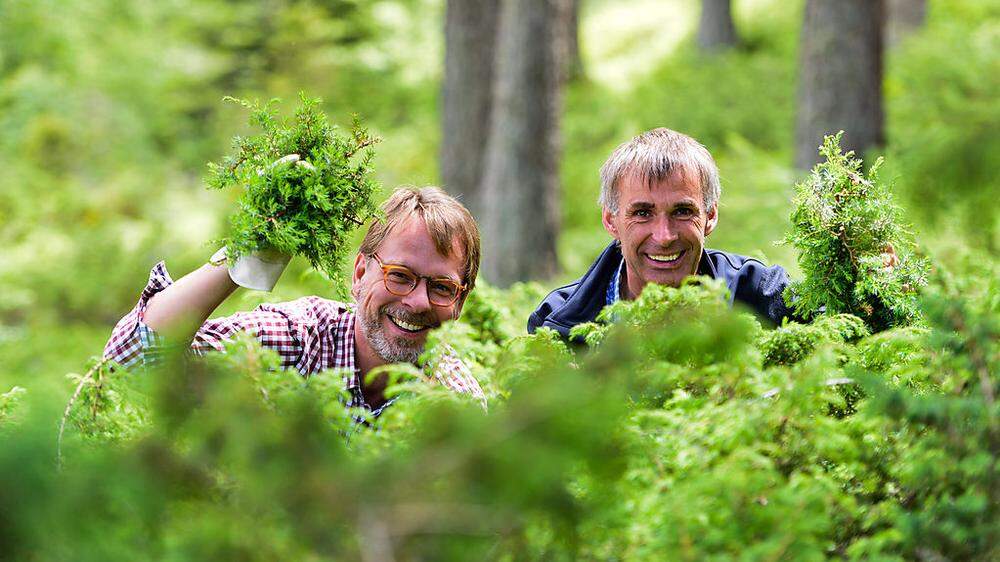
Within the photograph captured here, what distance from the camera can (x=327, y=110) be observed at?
59.4 feet

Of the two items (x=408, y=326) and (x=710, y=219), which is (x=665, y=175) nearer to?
(x=710, y=219)

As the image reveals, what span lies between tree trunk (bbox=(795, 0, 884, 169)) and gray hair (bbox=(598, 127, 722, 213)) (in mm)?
5389

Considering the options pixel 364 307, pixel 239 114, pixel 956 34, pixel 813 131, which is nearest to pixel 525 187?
pixel 813 131

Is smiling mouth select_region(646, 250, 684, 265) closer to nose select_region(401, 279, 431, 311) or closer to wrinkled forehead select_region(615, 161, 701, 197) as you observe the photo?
wrinkled forehead select_region(615, 161, 701, 197)

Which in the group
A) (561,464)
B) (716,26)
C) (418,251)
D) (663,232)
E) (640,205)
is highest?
(716,26)

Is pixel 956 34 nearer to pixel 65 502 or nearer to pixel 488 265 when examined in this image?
pixel 488 265

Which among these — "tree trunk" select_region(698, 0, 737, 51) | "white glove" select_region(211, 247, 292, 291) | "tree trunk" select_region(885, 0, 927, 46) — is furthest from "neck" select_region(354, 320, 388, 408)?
"tree trunk" select_region(698, 0, 737, 51)

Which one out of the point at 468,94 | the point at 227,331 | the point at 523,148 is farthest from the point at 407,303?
the point at 468,94

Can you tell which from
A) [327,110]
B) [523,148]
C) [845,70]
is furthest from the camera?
[327,110]

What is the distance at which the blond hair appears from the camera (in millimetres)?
3418

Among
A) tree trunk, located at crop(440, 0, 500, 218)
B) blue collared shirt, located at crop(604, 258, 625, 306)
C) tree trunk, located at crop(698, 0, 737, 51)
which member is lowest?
blue collared shirt, located at crop(604, 258, 625, 306)

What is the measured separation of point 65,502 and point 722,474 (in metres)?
1.09

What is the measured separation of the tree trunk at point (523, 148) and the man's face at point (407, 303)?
6727 mm

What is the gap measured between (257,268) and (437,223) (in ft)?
2.10
